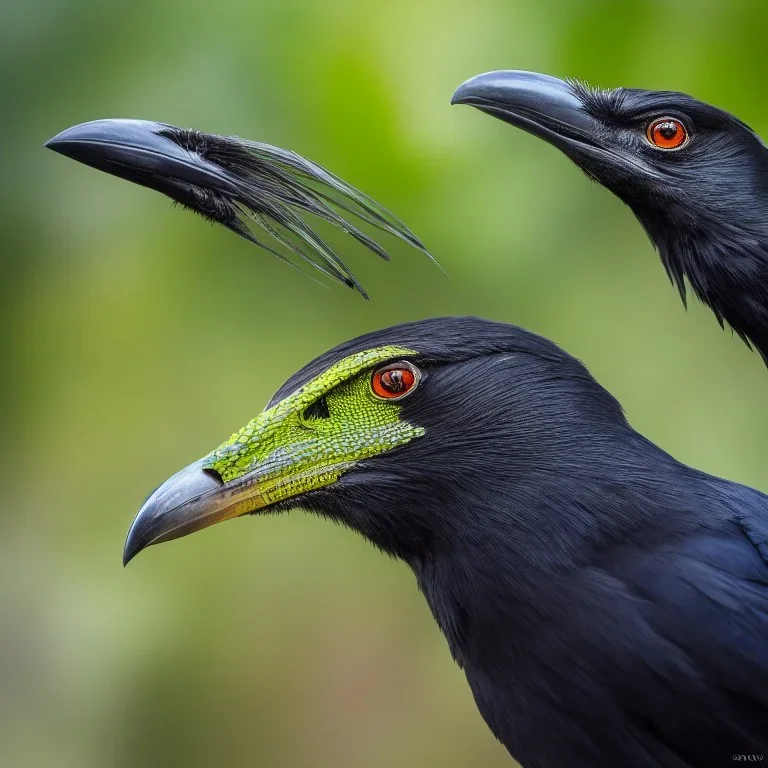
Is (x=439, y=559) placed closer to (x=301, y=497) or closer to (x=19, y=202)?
(x=301, y=497)

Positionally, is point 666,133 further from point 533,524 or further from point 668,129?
point 533,524

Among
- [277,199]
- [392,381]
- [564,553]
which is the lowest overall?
[564,553]

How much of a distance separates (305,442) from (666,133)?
108 centimetres

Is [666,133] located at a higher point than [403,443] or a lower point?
higher

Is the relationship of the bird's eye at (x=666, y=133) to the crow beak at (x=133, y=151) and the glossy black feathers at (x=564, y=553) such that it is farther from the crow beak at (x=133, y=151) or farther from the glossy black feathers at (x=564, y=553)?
the crow beak at (x=133, y=151)

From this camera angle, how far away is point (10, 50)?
4.82m

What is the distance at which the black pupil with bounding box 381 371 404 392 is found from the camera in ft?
6.83

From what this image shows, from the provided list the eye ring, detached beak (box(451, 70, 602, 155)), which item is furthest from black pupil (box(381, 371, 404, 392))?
the eye ring

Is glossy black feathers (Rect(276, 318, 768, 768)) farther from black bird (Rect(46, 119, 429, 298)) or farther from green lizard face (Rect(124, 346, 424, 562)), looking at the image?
black bird (Rect(46, 119, 429, 298))

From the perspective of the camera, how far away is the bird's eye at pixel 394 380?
A: 6.83 ft

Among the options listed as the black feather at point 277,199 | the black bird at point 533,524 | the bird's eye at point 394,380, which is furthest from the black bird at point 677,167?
the bird's eye at point 394,380

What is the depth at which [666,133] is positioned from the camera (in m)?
2.55

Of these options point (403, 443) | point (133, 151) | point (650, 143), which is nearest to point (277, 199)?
point (133, 151)

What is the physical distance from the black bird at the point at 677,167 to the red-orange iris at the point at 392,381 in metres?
0.69
